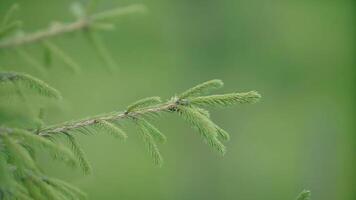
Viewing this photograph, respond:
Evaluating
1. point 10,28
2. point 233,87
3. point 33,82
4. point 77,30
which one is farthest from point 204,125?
point 233,87

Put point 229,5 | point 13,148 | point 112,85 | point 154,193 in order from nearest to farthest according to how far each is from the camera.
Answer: point 13,148 → point 154,193 → point 112,85 → point 229,5

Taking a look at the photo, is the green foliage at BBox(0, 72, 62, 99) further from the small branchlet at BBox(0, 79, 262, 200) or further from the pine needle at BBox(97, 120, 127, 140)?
the pine needle at BBox(97, 120, 127, 140)

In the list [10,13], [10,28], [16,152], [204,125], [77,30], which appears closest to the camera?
[16,152]

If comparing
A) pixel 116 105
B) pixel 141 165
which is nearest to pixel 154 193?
pixel 141 165

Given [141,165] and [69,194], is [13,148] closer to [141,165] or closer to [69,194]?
[69,194]

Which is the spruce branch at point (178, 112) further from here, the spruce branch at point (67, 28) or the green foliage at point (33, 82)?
the spruce branch at point (67, 28)

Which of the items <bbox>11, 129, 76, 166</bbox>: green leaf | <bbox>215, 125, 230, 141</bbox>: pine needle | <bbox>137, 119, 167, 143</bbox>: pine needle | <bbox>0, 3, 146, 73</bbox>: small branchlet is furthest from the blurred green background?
<bbox>11, 129, 76, 166</bbox>: green leaf

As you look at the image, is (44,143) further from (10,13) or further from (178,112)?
(10,13)

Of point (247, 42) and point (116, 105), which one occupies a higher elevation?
point (247, 42)
